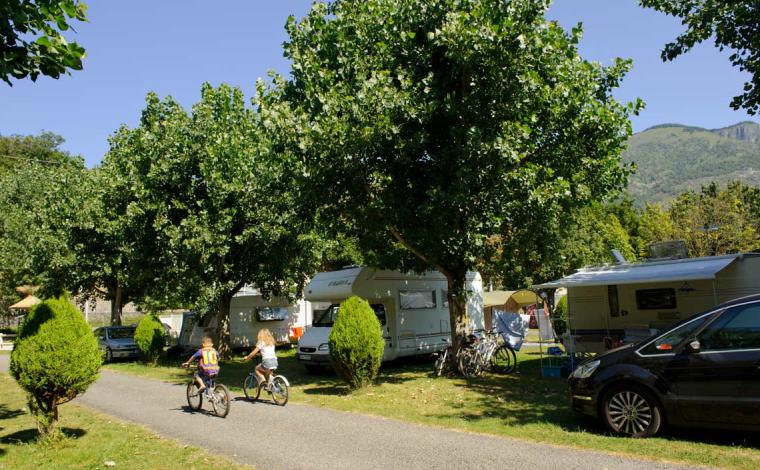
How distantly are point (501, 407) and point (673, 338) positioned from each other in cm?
353

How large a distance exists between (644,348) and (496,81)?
21.0 ft

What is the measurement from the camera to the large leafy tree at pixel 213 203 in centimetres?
1680

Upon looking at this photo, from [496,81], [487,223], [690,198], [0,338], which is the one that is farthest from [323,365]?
[690,198]

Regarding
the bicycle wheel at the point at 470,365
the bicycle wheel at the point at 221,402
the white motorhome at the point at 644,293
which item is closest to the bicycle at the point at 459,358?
the bicycle wheel at the point at 470,365

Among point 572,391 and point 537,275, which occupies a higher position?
point 537,275

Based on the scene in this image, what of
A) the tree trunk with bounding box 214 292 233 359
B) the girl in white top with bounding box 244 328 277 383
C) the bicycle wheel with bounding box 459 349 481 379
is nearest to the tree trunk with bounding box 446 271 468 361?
the bicycle wheel with bounding box 459 349 481 379

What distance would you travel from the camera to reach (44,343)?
7.77m

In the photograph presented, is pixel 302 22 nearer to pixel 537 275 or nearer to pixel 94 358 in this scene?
pixel 94 358

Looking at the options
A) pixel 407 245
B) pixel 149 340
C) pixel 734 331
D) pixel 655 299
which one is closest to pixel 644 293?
pixel 655 299

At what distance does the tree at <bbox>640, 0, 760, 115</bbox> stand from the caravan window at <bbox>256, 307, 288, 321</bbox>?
57.5ft

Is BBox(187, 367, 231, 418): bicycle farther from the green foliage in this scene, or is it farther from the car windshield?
the car windshield

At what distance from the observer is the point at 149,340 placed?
20.0 meters

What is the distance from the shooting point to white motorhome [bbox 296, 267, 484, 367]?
51.2 ft

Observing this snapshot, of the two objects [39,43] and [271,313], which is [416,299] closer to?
[271,313]
